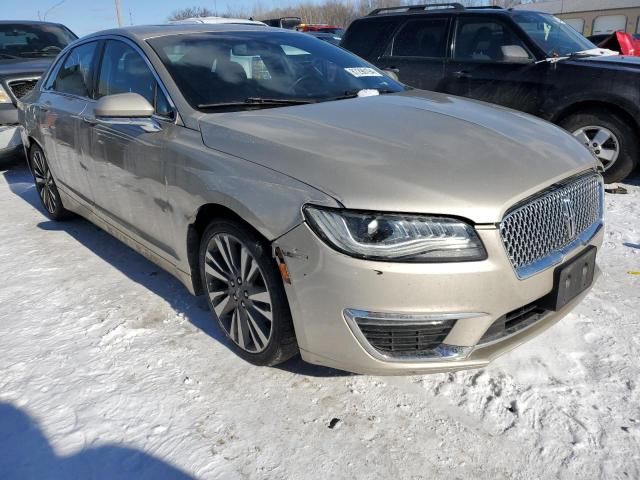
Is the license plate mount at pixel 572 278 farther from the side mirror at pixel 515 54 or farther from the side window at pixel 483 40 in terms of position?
the side window at pixel 483 40

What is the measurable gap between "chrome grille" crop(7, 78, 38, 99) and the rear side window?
13.9 ft

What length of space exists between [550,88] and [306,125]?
13.1 feet

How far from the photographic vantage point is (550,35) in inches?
233

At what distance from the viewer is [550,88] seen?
549cm

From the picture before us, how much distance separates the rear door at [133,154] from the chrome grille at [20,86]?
4092 millimetres

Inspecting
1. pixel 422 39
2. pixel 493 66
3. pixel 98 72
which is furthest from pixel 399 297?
pixel 422 39

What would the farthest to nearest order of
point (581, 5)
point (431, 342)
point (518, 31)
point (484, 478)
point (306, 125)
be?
point (581, 5)
point (518, 31)
point (306, 125)
point (431, 342)
point (484, 478)

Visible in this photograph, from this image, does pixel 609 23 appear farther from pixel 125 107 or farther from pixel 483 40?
pixel 125 107

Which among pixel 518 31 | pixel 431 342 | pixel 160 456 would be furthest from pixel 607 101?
pixel 160 456

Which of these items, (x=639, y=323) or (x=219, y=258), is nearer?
(x=219, y=258)

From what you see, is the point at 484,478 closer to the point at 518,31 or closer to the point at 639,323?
the point at 639,323

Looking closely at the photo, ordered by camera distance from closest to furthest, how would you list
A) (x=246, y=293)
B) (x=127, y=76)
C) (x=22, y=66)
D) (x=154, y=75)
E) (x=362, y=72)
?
(x=246, y=293), (x=154, y=75), (x=127, y=76), (x=362, y=72), (x=22, y=66)

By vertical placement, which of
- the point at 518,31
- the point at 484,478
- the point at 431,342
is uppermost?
the point at 518,31

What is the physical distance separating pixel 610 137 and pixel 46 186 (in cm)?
546
